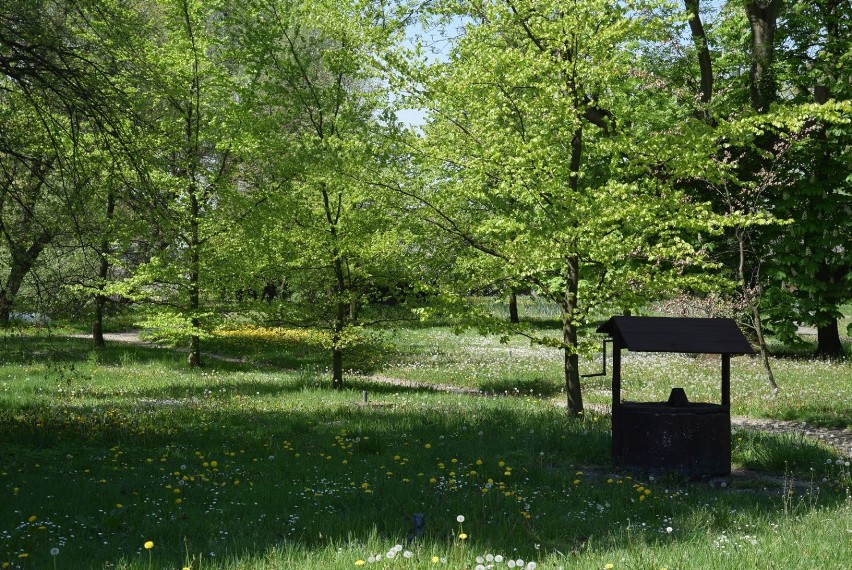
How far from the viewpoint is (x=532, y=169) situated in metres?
12.6

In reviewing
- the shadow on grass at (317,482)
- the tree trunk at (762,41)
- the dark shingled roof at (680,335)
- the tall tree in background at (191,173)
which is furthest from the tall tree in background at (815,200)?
the tall tree in background at (191,173)

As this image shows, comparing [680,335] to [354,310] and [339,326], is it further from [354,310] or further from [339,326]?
[339,326]

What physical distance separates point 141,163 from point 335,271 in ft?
24.7

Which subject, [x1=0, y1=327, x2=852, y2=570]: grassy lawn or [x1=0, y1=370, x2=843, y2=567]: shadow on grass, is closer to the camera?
[x1=0, y1=327, x2=852, y2=570]: grassy lawn

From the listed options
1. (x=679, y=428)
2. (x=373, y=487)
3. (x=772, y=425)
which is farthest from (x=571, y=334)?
(x=373, y=487)

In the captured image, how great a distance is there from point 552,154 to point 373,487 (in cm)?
640

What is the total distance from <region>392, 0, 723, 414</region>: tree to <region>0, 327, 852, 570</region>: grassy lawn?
246cm

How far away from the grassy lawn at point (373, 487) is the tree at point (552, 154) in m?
2.46

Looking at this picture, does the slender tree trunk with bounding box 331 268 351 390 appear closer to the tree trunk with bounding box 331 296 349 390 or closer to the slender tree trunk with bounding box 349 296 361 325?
the tree trunk with bounding box 331 296 349 390

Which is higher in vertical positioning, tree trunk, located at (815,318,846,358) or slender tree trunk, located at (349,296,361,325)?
slender tree trunk, located at (349,296,361,325)

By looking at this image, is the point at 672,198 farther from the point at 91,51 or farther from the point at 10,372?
the point at 10,372

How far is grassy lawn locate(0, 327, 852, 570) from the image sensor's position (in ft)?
18.6

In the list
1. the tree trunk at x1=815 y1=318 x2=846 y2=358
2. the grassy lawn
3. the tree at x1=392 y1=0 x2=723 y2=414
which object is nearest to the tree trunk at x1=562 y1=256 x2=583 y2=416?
the tree at x1=392 y1=0 x2=723 y2=414

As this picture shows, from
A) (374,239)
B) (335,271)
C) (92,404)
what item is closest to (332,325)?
(335,271)
